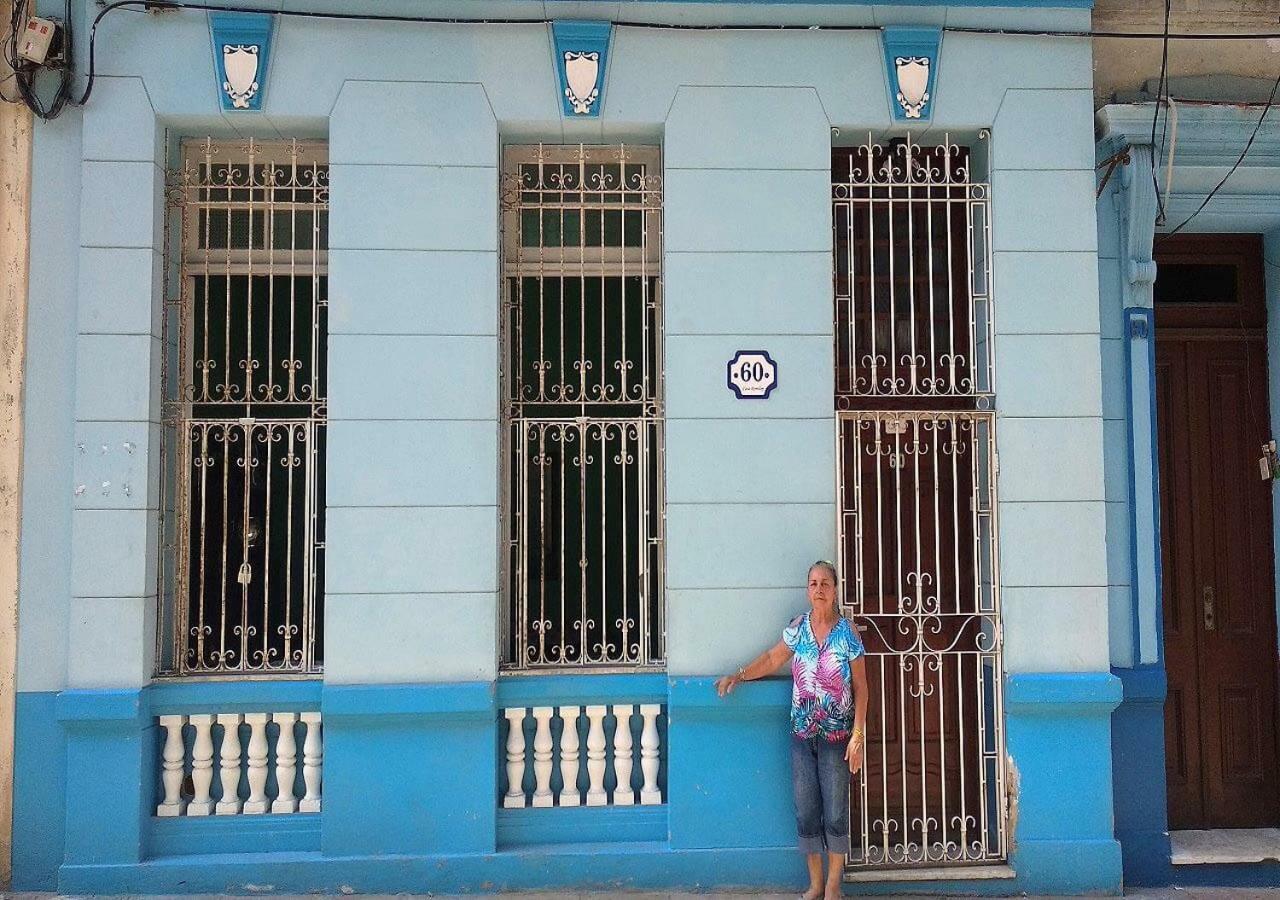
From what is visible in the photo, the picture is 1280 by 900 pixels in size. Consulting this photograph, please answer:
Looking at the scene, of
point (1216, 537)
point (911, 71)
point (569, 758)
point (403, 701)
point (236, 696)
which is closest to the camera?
point (403, 701)

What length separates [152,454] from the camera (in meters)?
4.88

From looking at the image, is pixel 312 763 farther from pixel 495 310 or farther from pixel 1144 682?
pixel 1144 682

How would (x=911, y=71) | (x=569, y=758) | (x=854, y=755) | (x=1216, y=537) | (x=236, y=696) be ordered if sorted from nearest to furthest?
1. (x=854, y=755)
2. (x=236, y=696)
3. (x=569, y=758)
4. (x=911, y=71)
5. (x=1216, y=537)

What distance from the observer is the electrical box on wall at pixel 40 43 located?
4812mm

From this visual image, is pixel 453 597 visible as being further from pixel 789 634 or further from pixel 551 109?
pixel 551 109

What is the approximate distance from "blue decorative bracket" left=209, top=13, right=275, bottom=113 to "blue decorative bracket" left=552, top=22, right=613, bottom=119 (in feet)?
4.57

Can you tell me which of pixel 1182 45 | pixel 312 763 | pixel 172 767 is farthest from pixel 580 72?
pixel 172 767

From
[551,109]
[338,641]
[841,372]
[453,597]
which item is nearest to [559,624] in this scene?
[453,597]

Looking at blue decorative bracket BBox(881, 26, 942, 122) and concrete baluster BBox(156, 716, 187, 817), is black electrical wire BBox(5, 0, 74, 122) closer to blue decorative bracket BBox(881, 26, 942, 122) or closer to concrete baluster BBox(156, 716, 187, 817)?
concrete baluster BBox(156, 716, 187, 817)

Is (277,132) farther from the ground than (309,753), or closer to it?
farther from the ground

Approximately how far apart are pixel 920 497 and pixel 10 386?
176 inches

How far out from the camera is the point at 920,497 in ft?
17.1

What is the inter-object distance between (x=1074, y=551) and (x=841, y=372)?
143 centimetres

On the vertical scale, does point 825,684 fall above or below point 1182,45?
below
